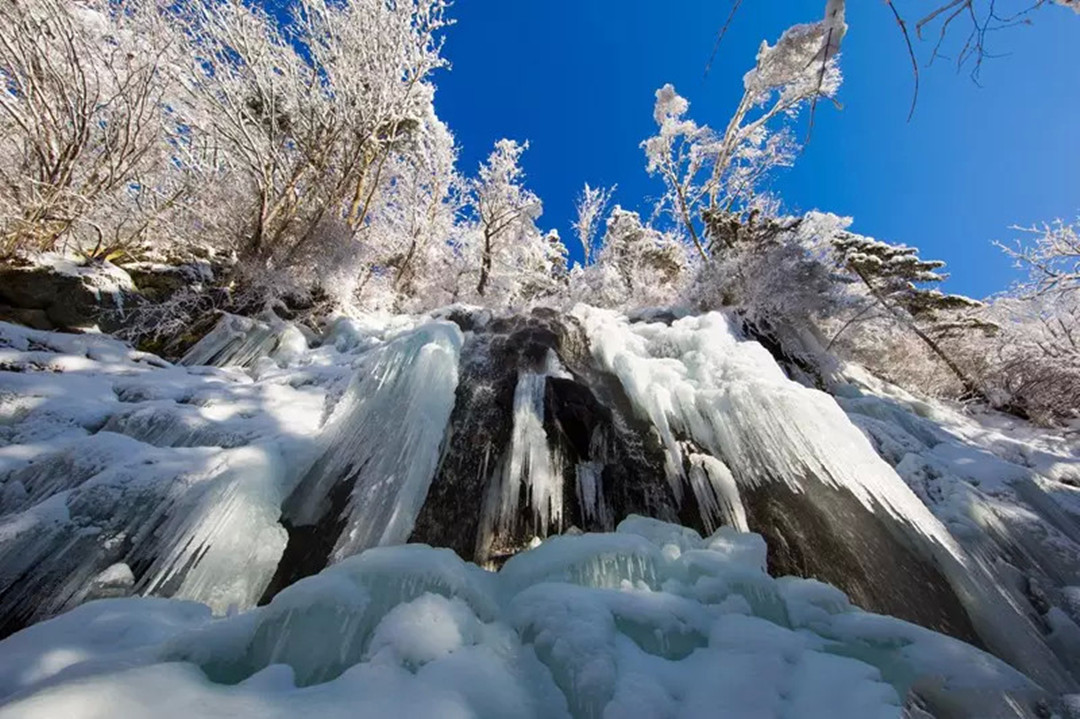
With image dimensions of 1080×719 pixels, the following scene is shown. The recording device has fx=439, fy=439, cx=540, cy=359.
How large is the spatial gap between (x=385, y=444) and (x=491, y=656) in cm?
227

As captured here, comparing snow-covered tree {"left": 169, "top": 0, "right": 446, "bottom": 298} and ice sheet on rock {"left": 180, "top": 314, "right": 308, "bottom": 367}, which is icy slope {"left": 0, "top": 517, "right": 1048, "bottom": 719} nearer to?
ice sheet on rock {"left": 180, "top": 314, "right": 308, "bottom": 367}

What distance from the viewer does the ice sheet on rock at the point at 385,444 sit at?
3070 mm

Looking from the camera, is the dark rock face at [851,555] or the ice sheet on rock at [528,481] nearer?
the dark rock face at [851,555]

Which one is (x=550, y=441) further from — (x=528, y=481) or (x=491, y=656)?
(x=491, y=656)

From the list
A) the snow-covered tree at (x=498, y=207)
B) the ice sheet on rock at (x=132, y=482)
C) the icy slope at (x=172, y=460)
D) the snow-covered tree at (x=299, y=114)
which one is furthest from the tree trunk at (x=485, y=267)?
the ice sheet on rock at (x=132, y=482)

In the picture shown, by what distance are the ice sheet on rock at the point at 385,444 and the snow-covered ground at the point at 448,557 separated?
2 cm

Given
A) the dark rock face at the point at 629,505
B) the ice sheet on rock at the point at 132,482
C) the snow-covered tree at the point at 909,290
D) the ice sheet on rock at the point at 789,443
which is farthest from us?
the snow-covered tree at the point at 909,290

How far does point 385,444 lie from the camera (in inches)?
141

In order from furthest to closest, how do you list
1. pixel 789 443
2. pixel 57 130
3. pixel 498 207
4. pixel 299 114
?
1. pixel 498 207
2. pixel 299 114
3. pixel 57 130
4. pixel 789 443

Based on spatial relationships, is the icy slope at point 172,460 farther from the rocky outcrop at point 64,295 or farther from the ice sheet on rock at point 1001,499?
the ice sheet on rock at point 1001,499

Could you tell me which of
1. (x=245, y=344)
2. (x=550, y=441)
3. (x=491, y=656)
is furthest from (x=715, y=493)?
(x=245, y=344)

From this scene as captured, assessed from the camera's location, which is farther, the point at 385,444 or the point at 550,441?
the point at 550,441

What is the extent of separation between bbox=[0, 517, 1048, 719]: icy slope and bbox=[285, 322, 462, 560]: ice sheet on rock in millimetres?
1064

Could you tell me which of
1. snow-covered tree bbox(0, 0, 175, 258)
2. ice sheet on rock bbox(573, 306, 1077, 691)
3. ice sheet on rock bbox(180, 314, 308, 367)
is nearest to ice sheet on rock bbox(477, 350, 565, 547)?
ice sheet on rock bbox(573, 306, 1077, 691)
